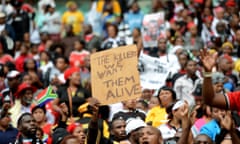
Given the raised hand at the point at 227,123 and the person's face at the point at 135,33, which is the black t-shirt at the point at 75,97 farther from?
the person's face at the point at 135,33

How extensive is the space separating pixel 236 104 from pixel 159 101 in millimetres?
3731

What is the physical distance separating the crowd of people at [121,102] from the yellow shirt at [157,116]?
2cm

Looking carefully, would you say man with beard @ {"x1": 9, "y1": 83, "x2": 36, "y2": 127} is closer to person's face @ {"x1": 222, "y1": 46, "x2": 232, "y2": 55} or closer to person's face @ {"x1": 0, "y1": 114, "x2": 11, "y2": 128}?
person's face @ {"x1": 0, "y1": 114, "x2": 11, "y2": 128}

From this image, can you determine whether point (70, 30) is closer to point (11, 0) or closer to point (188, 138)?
point (11, 0)

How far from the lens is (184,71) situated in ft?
47.0

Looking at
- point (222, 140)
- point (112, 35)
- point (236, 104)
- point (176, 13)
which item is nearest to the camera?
point (236, 104)

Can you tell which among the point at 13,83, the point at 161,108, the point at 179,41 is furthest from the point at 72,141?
the point at 179,41

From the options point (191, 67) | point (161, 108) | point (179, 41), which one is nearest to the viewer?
point (161, 108)

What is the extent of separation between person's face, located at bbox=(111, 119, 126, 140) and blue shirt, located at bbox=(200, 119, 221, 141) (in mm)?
925

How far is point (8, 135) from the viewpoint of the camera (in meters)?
11.1

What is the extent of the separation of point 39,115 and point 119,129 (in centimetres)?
199

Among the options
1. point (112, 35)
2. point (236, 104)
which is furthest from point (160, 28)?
point (236, 104)

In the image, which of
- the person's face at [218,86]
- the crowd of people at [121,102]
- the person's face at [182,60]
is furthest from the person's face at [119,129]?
the person's face at [182,60]

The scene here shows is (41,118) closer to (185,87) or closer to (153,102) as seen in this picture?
(153,102)
